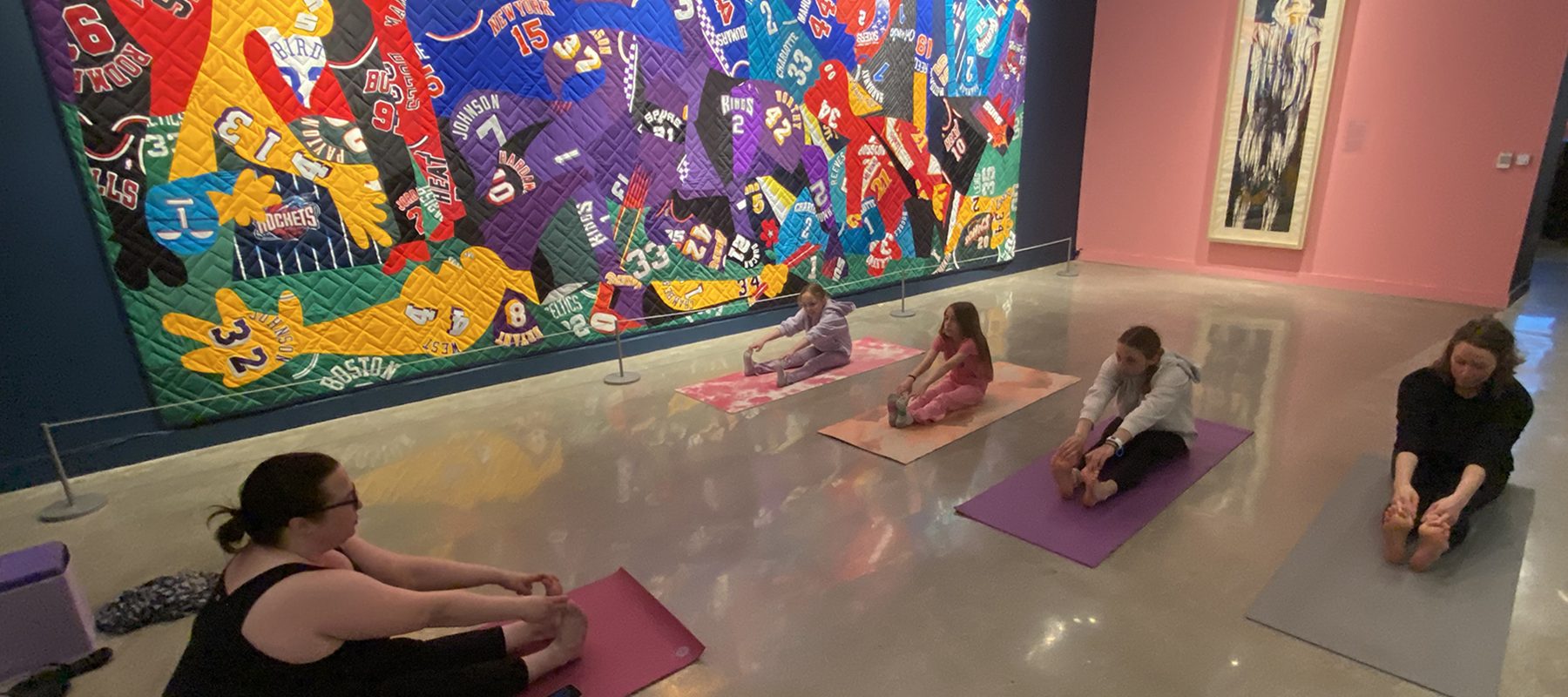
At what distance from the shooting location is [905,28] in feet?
18.1

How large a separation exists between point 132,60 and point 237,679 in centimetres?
277

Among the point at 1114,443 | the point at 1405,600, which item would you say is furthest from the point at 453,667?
the point at 1405,600

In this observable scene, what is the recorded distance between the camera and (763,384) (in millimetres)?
4031

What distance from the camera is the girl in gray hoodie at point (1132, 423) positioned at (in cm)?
256

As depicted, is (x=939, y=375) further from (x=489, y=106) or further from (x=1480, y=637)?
(x=489, y=106)

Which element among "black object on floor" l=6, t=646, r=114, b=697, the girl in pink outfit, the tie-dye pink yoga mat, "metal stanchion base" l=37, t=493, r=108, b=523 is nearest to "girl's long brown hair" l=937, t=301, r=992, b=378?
the girl in pink outfit

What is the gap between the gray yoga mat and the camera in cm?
182

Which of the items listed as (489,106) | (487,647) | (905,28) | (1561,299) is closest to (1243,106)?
(1561,299)

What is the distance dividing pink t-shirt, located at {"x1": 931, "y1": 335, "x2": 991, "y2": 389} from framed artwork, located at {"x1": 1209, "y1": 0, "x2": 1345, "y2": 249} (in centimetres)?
425

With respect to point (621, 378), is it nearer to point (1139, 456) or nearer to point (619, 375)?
point (619, 375)

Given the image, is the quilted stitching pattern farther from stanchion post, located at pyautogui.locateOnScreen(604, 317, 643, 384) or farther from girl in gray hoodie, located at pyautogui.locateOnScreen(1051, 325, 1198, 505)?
girl in gray hoodie, located at pyautogui.locateOnScreen(1051, 325, 1198, 505)

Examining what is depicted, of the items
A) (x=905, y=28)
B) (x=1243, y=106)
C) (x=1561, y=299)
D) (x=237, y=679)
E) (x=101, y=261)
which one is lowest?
(x=1561, y=299)

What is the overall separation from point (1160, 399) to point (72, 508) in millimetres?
3935

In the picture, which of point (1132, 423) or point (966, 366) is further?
point (966, 366)
